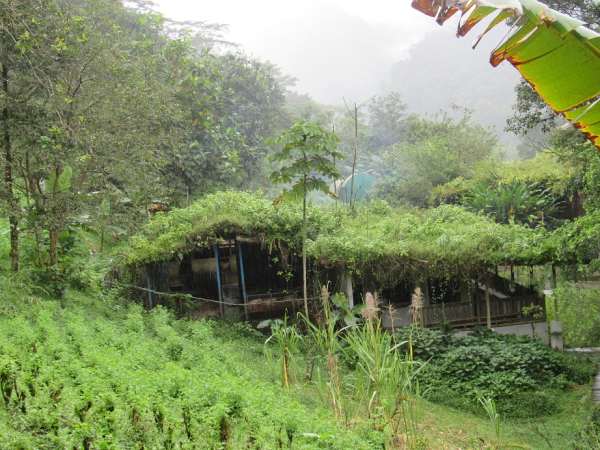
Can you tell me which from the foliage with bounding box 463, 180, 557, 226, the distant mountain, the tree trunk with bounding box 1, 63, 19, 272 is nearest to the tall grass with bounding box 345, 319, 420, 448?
the tree trunk with bounding box 1, 63, 19, 272

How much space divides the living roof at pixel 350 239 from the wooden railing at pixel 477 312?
100 cm

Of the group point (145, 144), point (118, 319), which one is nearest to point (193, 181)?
point (145, 144)

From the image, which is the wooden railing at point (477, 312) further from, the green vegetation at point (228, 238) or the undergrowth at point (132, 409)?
the undergrowth at point (132, 409)

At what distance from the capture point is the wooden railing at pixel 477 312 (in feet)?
42.7

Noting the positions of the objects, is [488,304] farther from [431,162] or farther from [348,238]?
[431,162]

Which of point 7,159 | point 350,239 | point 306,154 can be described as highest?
point 7,159

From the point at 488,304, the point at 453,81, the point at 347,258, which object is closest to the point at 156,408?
the point at 347,258

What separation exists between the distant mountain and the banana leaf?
6908 centimetres

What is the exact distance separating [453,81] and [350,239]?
7659cm

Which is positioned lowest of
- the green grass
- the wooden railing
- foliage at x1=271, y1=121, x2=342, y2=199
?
the wooden railing

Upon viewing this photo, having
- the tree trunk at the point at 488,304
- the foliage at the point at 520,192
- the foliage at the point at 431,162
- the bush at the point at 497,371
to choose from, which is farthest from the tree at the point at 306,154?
the foliage at the point at 431,162

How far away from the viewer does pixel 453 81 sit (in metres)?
83.5

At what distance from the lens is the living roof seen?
12.2 meters

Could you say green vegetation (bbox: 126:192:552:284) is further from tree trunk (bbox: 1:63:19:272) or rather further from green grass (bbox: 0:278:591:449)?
green grass (bbox: 0:278:591:449)
